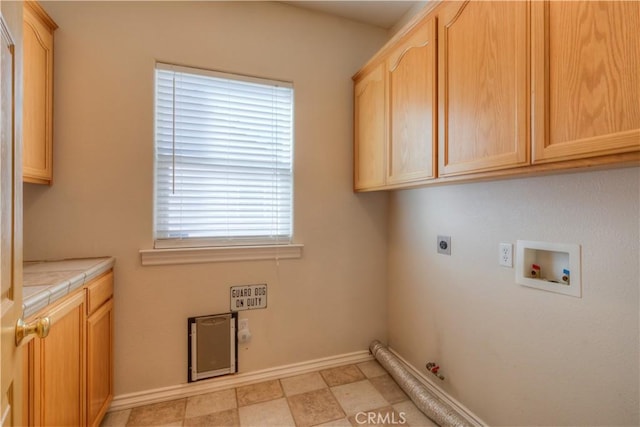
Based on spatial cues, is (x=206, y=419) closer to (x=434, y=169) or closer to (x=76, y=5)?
(x=434, y=169)

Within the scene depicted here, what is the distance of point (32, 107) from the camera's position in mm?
1426

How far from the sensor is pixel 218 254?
1.91m

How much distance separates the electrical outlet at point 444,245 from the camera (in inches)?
69.7

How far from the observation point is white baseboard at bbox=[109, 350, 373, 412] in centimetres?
174

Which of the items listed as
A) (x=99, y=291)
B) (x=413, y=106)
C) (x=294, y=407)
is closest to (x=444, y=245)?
(x=413, y=106)

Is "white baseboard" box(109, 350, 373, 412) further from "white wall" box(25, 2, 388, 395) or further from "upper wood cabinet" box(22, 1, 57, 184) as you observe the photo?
"upper wood cabinet" box(22, 1, 57, 184)

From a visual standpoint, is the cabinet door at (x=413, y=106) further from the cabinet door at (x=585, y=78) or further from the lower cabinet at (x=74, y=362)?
the lower cabinet at (x=74, y=362)

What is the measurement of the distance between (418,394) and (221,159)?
76.6 inches

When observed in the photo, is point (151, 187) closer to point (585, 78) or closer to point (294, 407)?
point (294, 407)

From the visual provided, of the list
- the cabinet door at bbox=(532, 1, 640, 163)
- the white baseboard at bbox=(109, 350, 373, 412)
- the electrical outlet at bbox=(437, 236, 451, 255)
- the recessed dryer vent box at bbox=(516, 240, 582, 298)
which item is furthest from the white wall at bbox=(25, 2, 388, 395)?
the cabinet door at bbox=(532, 1, 640, 163)

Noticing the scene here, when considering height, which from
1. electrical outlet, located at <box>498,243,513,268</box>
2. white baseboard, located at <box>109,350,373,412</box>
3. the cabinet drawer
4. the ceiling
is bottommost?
white baseboard, located at <box>109,350,373,412</box>

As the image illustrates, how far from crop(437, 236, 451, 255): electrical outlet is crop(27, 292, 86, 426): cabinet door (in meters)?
A: 1.93

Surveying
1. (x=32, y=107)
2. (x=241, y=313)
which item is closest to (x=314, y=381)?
(x=241, y=313)

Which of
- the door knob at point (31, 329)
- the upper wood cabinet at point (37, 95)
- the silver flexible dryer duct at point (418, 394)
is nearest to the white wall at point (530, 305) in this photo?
the silver flexible dryer duct at point (418, 394)
